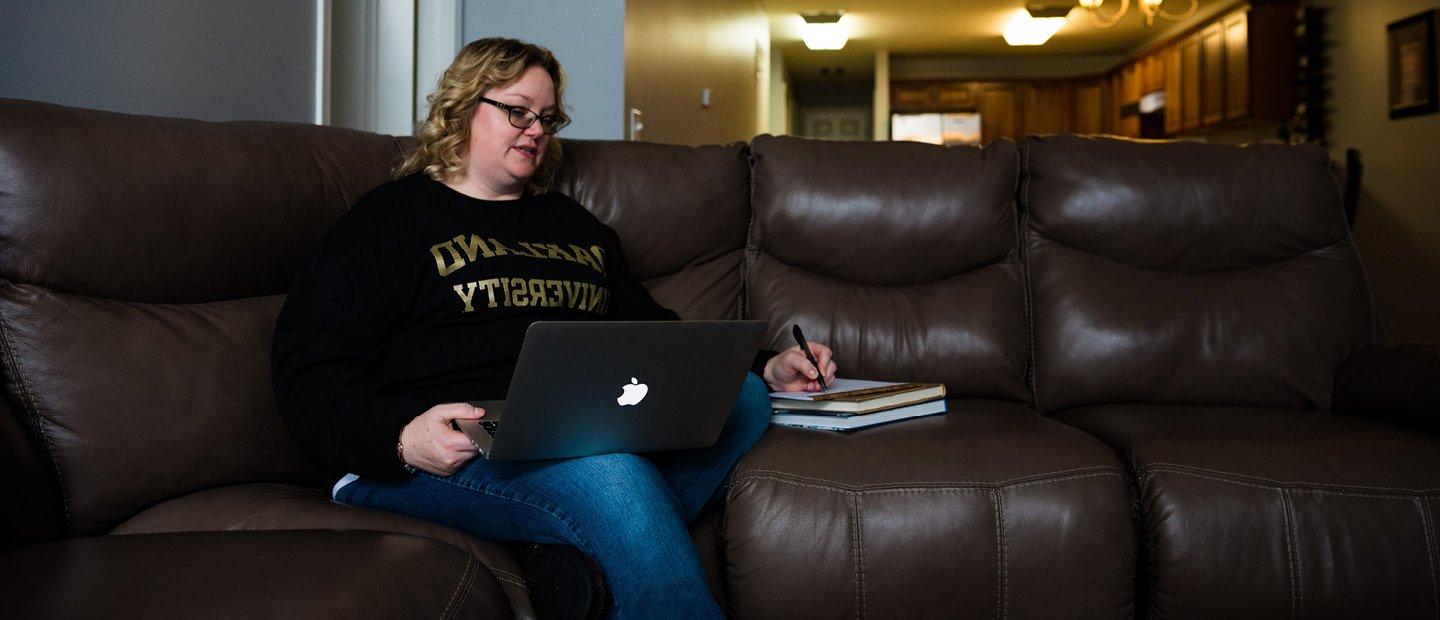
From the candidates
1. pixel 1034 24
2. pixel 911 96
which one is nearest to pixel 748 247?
pixel 1034 24

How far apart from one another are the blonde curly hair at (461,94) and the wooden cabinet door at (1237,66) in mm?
5348

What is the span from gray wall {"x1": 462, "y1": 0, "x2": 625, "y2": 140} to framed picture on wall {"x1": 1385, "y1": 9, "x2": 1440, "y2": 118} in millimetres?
3600

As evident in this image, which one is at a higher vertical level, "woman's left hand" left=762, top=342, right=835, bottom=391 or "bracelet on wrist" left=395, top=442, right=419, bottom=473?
"woman's left hand" left=762, top=342, right=835, bottom=391

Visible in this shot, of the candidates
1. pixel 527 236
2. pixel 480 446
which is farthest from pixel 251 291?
pixel 480 446

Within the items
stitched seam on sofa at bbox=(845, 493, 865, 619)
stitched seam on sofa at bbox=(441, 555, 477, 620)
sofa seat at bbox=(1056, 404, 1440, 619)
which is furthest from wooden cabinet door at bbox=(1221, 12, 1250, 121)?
stitched seam on sofa at bbox=(441, 555, 477, 620)

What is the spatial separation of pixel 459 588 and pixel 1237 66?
612 cm

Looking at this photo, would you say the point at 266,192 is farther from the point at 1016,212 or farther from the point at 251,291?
the point at 1016,212

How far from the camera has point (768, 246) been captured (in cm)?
202

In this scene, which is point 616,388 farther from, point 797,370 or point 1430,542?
point 1430,542

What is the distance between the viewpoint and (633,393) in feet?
3.54

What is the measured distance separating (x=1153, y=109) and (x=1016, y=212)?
5.94 meters

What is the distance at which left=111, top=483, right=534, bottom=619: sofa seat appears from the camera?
1.10 metres

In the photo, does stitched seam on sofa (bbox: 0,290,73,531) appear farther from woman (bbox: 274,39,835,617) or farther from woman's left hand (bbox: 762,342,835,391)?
woman's left hand (bbox: 762,342,835,391)

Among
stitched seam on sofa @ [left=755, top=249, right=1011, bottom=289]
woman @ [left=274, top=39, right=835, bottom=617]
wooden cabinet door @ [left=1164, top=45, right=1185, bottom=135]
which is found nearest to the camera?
woman @ [left=274, top=39, right=835, bottom=617]
